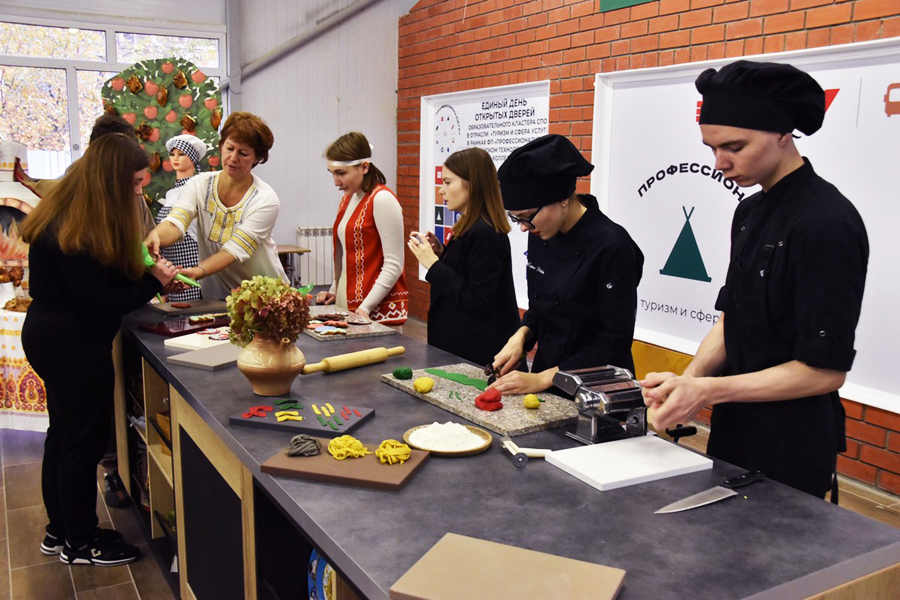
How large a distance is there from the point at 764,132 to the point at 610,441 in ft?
2.41

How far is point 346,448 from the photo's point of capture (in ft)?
5.25

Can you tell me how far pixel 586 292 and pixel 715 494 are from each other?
0.79m

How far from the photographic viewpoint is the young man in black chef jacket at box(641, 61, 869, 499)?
4.81 ft

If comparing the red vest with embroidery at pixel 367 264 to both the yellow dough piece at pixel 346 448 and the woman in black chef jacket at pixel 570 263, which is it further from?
the yellow dough piece at pixel 346 448

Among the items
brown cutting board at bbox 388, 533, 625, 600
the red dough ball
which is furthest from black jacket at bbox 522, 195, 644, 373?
brown cutting board at bbox 388, 533, 625, 600

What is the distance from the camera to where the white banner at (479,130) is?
5.73 m

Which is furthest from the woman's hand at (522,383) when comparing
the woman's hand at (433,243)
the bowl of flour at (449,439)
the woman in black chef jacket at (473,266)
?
the woman's hand at (433,243)

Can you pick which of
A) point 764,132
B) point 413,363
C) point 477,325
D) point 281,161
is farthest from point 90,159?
point 281,161

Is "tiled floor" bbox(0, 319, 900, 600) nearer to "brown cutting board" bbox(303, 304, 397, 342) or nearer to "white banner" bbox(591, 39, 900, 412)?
"white banner" bbox(591, 39, 900, 412)

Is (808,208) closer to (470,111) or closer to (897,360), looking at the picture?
(897,360)

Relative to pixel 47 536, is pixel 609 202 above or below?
above

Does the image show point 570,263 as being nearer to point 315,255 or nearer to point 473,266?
point 473,266

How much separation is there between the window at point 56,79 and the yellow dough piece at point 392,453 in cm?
605

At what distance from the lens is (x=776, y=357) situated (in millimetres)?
1617
